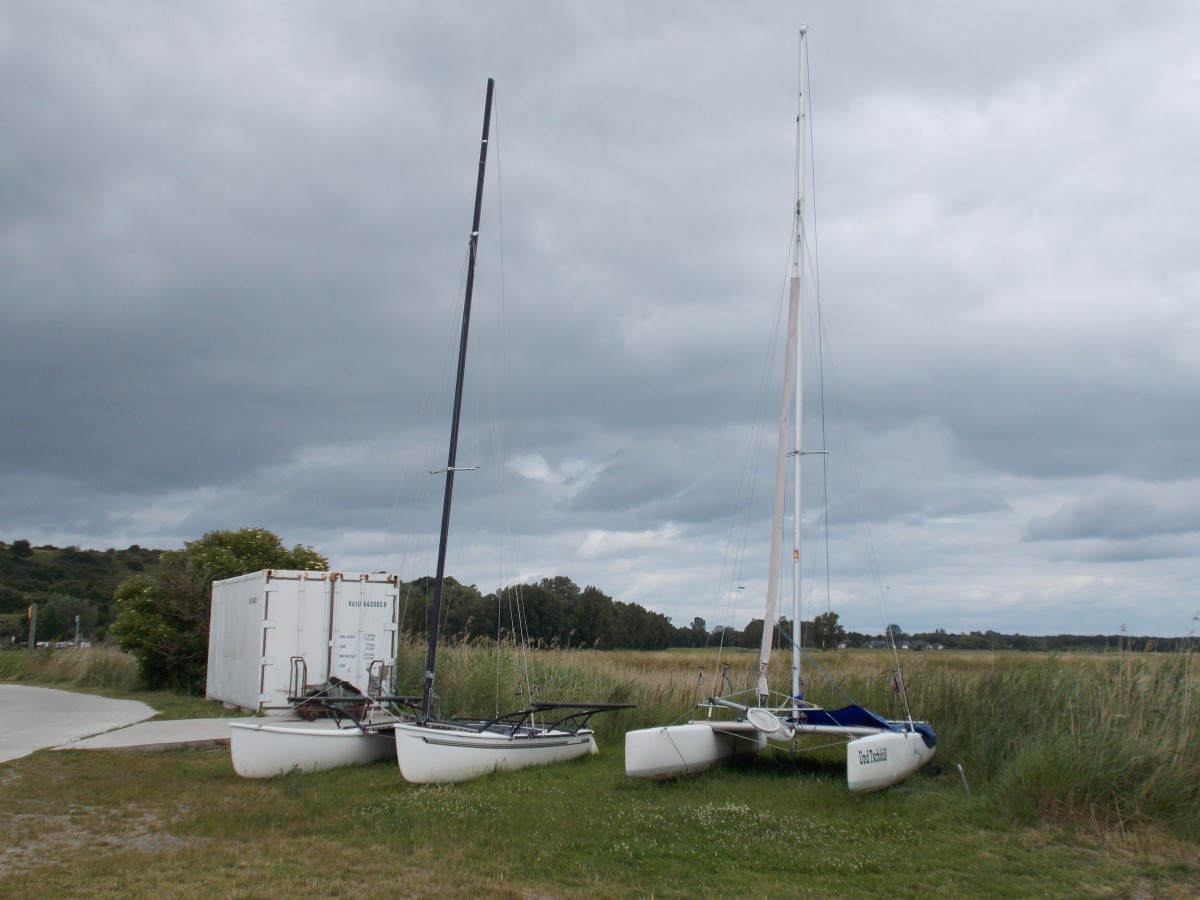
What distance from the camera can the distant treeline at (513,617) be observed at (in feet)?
49.9

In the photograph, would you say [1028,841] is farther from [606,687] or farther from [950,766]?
[606,687]

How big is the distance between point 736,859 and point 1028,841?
269 centimetres

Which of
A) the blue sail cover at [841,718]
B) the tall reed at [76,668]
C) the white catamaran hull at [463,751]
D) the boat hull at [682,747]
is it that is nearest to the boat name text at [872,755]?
the blue sail cover at [841,718]

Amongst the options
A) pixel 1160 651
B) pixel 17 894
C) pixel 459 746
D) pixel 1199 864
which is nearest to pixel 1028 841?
pixel 1199 864

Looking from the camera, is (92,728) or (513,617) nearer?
(92,728)

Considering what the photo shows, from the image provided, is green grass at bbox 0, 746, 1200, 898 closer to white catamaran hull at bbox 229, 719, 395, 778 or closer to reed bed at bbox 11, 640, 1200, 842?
white catamaran hull at bbox 229, 719, 395, 778

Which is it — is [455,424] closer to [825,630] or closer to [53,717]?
[825,630]

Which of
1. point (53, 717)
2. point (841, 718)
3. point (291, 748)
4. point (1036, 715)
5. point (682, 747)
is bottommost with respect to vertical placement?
point (53, 717)

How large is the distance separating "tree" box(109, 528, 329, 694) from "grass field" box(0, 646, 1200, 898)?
37.2ft

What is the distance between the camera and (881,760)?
10.8 metres

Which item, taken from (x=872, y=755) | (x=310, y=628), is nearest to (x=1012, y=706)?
(x=872, y=755)

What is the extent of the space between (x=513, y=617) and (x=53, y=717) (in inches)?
416

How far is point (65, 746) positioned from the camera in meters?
14.8

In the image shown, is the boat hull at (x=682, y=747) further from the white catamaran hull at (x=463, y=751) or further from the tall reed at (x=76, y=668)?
the tall reed at (x=76, y=668)
